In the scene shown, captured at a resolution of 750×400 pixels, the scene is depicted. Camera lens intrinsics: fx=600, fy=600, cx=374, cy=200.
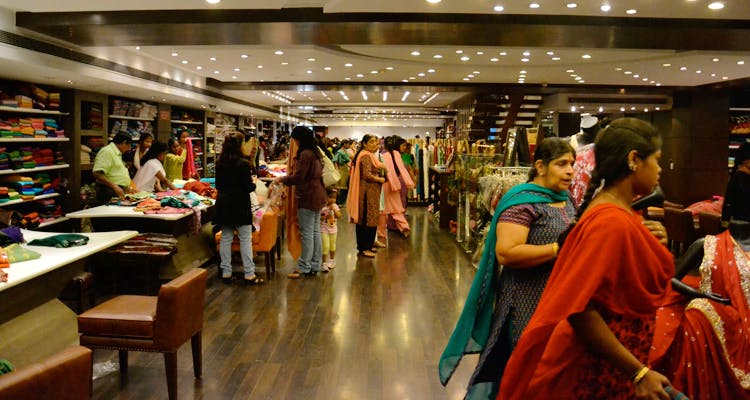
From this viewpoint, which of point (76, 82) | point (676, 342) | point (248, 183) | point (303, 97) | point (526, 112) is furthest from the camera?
point (303, 97)

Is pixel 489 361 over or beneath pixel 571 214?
beneath

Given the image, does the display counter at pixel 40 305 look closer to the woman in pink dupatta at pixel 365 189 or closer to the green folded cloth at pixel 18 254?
the green folded cloth at pixel 18 254

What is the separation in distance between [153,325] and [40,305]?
4.09 feet

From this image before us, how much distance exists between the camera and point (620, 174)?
5.45ft

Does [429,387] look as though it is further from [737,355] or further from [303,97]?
[303,97]

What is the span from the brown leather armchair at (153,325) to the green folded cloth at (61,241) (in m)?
0.74

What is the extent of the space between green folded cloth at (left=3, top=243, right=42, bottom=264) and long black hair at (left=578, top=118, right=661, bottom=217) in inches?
130

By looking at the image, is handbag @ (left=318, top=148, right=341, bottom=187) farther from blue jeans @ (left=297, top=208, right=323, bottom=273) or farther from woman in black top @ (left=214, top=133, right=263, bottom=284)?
woman in black top @ (left=214, top=133, right=263, bottom=284)

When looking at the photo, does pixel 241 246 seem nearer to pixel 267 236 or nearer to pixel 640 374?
pixel 267 236

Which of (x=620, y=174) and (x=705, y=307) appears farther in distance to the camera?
(x=705, y=307)

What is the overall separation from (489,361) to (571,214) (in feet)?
2.27

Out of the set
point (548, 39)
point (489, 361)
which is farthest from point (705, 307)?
point (548, 39)

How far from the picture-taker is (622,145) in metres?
1.65

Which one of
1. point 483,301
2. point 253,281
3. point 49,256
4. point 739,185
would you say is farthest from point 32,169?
point 739,185
